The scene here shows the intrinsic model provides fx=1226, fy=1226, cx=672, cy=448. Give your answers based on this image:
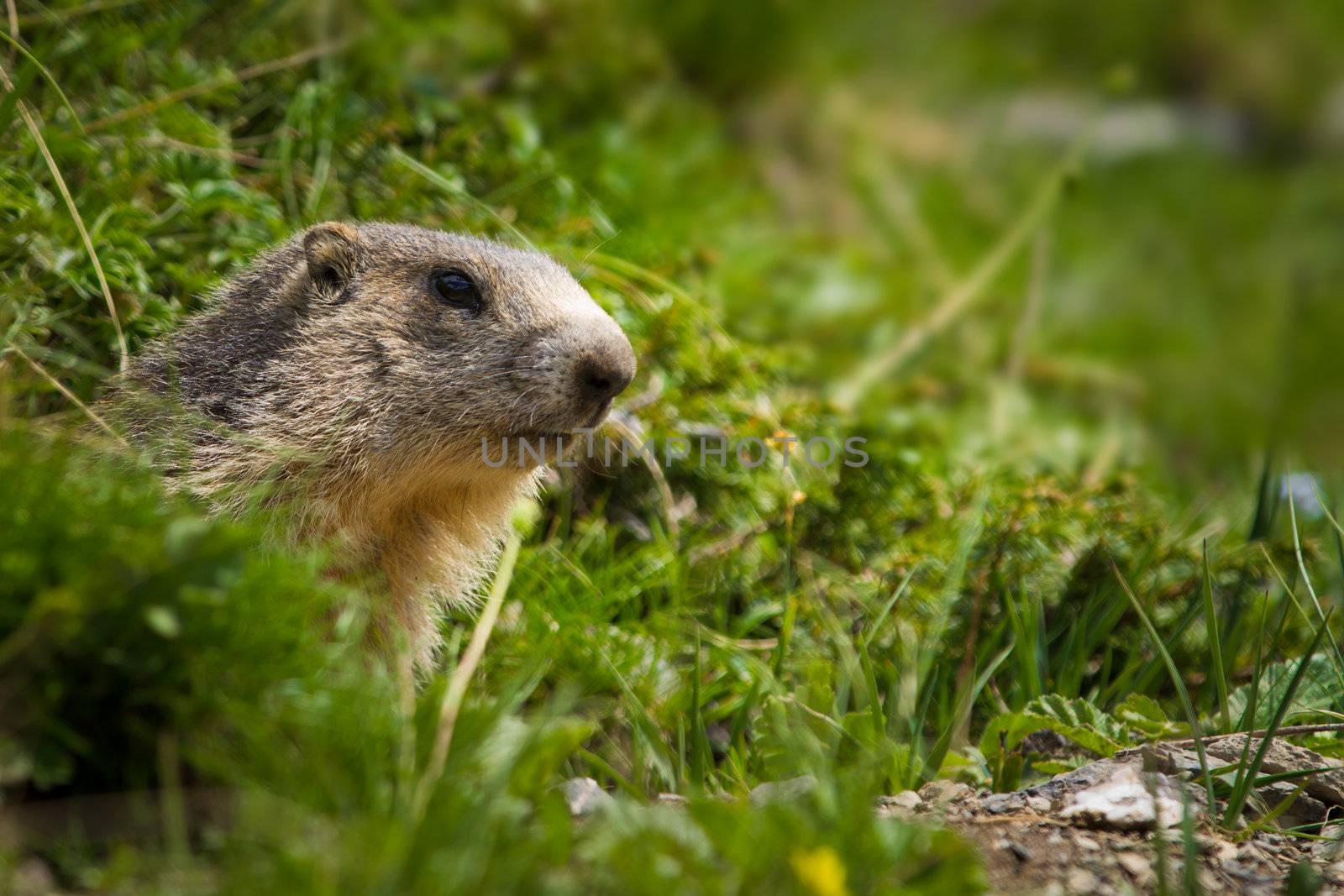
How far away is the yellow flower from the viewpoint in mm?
1979

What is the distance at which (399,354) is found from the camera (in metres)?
3.81

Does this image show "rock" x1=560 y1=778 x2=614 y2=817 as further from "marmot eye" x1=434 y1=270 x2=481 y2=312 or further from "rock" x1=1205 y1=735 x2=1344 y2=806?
"rock" x1=1205 y1=735 x2=1344 y2=806

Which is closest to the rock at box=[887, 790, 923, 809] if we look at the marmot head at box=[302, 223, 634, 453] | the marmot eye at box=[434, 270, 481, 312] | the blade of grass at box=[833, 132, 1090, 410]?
the marmot head at box=[302, 223, 634, 453]

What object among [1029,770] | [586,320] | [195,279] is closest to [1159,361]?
[1029,770]

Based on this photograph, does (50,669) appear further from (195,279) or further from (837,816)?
(195,279)

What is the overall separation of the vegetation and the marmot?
0.85ft

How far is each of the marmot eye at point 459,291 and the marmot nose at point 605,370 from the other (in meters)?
0.52

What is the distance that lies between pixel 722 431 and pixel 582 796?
2567 millimetres

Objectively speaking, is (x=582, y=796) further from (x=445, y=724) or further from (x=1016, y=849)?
(x=1016, y=849)

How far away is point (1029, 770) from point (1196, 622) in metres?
1.22

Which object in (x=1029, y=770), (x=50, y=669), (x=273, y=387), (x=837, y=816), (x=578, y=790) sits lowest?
(x=1029, y=770)

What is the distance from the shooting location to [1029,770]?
3855mm

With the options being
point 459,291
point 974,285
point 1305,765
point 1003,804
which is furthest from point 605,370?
point 974,285

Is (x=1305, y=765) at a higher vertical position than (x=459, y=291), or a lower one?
lower
